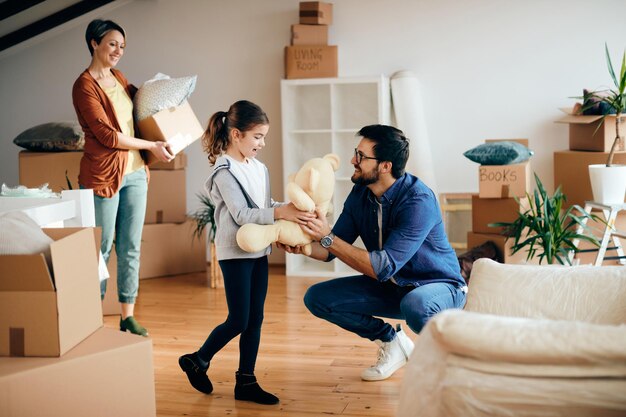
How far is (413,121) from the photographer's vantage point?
17.7ft

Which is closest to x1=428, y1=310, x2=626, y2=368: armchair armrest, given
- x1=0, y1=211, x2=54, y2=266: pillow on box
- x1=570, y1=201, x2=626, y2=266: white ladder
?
x1=0, y1=211, x2=54, y2=266: pillow on box

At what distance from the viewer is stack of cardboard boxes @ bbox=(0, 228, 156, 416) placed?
74.5 inches

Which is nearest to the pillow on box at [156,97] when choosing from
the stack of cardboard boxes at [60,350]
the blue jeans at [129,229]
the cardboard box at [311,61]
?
the blue jeans at [129,229]

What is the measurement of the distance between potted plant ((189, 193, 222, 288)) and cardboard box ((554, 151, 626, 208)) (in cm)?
219

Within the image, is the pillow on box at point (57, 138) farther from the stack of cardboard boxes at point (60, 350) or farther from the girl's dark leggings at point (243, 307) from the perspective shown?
the stack of cardboard boxes at point (60, 350)

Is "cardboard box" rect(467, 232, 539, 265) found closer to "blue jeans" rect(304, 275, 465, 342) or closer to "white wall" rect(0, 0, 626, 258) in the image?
"white wall" rect(0, 0, 626, 258)

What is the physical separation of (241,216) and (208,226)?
324 centimetres

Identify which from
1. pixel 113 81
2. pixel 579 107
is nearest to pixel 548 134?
pixel 579 107

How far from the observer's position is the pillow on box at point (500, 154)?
14.9 ft

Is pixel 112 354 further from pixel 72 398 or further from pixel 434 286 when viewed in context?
pixel 434 286

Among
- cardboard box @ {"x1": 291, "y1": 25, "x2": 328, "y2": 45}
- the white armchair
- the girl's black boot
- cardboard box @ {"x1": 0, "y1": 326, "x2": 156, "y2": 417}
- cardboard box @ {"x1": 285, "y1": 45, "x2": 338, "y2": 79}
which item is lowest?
the girl's black boot

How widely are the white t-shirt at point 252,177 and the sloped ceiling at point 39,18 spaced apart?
3465 mm

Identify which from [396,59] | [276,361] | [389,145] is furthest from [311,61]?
[389,145]

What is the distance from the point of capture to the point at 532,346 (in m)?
1.47
